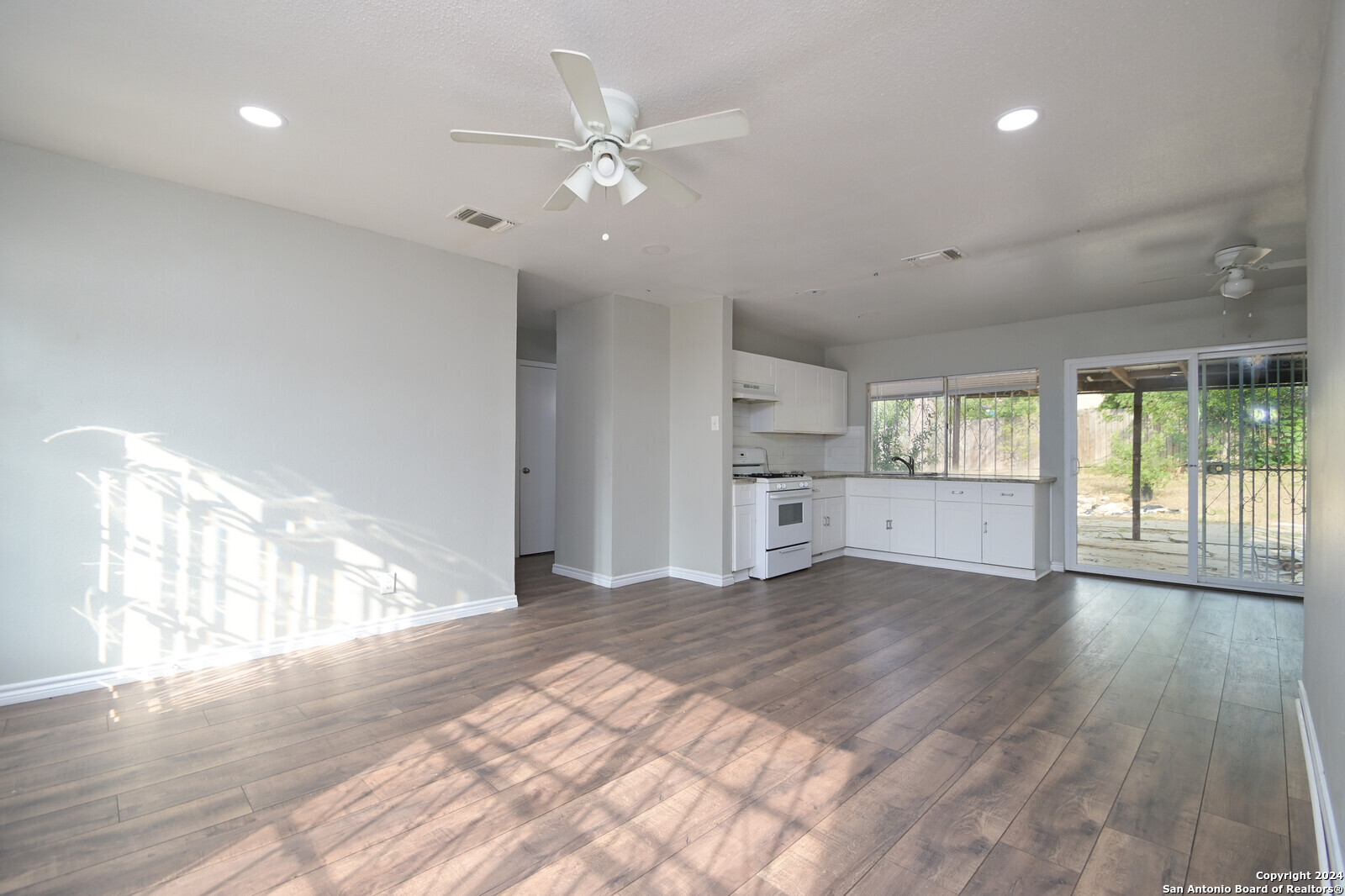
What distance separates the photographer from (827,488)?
643 cm

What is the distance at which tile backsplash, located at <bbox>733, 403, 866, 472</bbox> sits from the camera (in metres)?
6.41

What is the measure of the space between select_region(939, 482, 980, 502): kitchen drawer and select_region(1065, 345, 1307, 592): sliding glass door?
2.93ft

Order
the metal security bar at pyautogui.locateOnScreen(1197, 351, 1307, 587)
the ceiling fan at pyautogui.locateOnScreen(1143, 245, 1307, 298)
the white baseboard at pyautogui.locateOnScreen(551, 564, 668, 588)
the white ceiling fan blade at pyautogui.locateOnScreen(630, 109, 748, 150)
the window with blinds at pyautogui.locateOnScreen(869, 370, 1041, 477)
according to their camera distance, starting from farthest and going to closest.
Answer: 1. the window with blinds at pyautogui.locateOnScreen(869, 370, 1041, 477)
2. the white baseboard at pyautogui.locateOnScreen(551, 564, 668, 588)
3. the metal security bar at pyautogui.locateOnScreen(1197, 351, 1307, 587)
4. the ceiling fan at pyautogui.locateOnScreen(1143, 245, 1307, 298)
5. the white ceiling fan blade at pyautogui.locateOnScreen(630, 109, 748, 150)

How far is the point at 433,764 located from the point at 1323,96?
3776 mm

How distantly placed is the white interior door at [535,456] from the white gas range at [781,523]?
7.25 feet

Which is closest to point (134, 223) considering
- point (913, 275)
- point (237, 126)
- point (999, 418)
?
point (237, 126)

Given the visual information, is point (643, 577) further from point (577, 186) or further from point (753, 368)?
point (577, 186)

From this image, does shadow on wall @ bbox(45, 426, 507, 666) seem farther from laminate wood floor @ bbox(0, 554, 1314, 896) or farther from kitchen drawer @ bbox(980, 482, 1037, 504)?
kitchen drawer @ bbox(980, 482, 1037, 504)

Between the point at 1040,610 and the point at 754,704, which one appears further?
the point at 1040,610

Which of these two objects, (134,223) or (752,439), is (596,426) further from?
(134,223)

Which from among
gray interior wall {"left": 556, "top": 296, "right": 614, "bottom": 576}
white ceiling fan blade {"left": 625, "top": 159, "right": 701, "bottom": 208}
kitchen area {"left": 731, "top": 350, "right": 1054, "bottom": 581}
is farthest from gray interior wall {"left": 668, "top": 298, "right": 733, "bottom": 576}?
white ceiling fan blade {"left": 625, "top": 159, "right": 701, "bottom": 208}

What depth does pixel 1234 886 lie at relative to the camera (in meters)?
1.62

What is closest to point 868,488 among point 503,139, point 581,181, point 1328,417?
point 1328,417

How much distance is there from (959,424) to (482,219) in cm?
533
